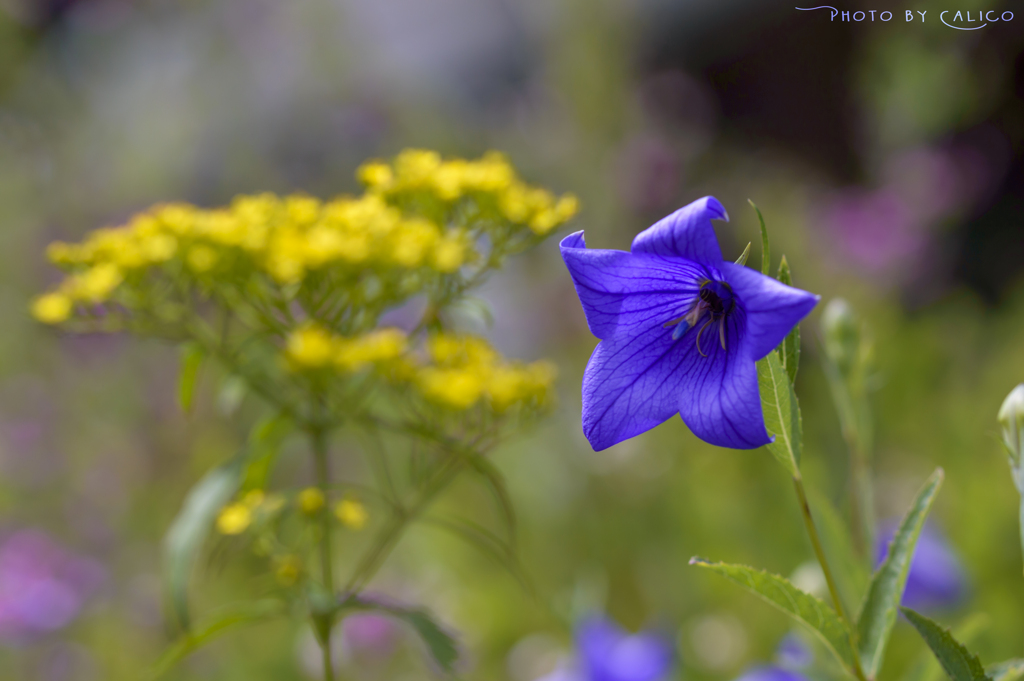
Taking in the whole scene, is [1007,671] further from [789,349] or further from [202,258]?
[202,258]

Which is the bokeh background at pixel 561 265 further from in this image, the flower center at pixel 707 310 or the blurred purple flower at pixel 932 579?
the flower center at pixel 707 310

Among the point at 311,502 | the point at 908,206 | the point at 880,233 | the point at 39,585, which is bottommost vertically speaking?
the point at 311,502

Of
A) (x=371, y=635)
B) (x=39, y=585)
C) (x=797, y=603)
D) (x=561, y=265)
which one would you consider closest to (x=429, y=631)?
(x=797, y=603)

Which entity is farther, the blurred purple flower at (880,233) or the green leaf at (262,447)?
the blurred purple flower at (880,233)

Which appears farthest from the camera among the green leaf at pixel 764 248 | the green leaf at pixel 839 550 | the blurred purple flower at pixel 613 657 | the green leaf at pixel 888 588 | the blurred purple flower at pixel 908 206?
the blurred purple flower at pixel 908 206

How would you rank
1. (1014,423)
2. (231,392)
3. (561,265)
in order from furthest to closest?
(561,265)
(231,392)
(1014,423)

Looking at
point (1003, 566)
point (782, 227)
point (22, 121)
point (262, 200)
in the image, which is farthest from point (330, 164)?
point (1003, 566)

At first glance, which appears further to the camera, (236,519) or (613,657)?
(613,657)

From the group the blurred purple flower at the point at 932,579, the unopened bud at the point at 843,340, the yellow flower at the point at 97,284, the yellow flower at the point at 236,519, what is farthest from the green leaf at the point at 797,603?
the blurred purple flower at the point at 932,579
